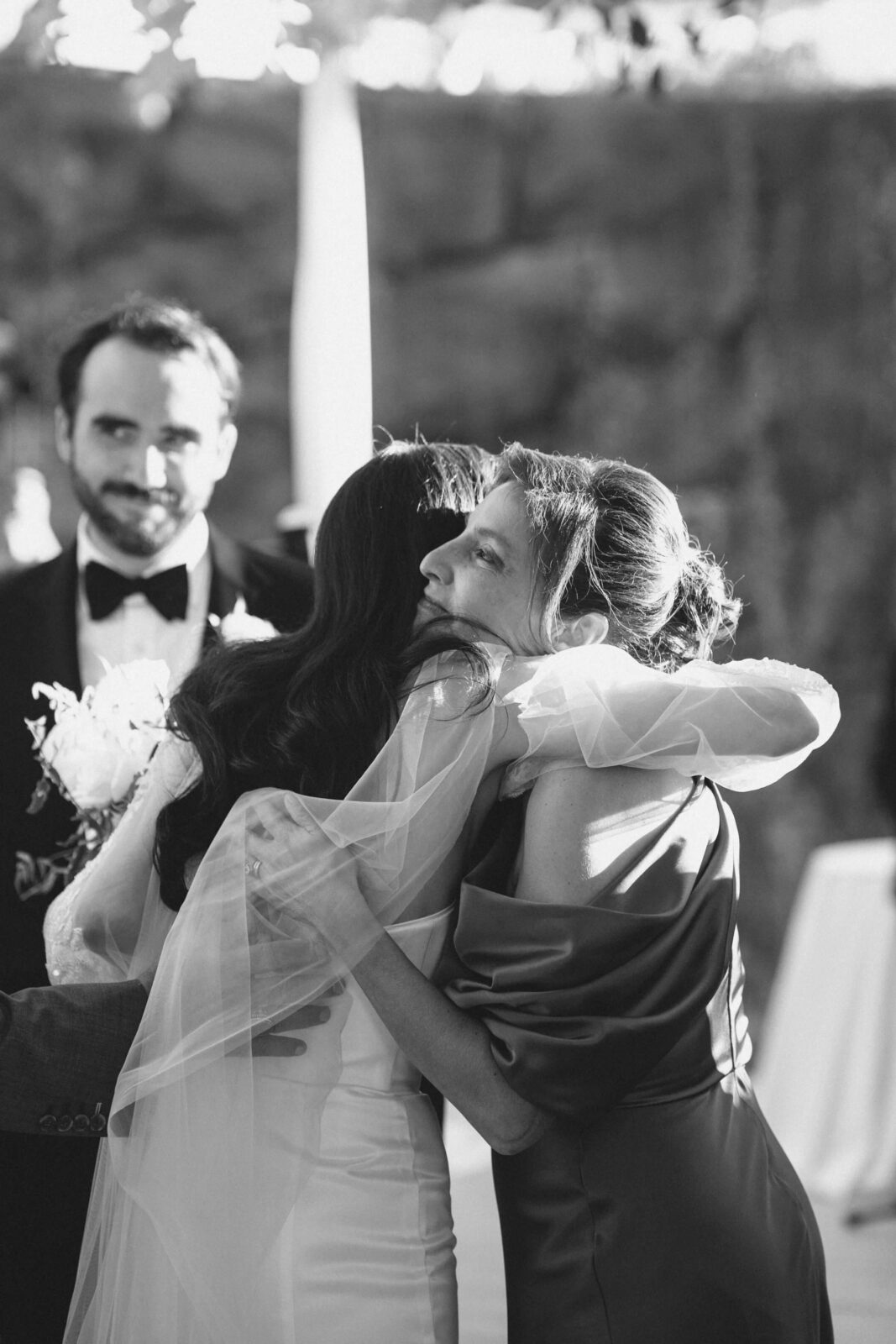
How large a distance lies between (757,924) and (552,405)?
9.86 feet

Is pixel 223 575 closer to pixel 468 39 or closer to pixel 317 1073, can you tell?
pixel 317 1073

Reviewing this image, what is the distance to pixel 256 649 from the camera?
197cm

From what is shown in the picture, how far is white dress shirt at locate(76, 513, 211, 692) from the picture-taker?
2.69 m

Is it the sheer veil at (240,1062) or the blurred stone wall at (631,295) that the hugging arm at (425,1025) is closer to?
the sheer veil at (240,1062)

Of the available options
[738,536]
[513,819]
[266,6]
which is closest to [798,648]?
[738,536]

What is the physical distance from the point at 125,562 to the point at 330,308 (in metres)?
3.28

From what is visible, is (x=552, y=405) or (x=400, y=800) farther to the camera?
(x=552, y=405)

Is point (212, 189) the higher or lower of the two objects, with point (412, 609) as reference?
higher

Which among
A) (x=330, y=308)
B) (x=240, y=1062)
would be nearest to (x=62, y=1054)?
(x=240, y=1062)

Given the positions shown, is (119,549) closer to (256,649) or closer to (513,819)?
(256,649)

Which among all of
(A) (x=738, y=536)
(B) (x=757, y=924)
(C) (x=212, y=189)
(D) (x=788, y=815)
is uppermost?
(C) (x=212, y=189)

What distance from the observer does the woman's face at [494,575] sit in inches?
73.5

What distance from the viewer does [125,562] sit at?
8.84 ft

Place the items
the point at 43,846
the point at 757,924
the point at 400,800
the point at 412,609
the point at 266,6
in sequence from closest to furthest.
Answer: the point at 400,800, the point at 412,609, the point at 43,846, the point at 266,6, the point at 757,924
